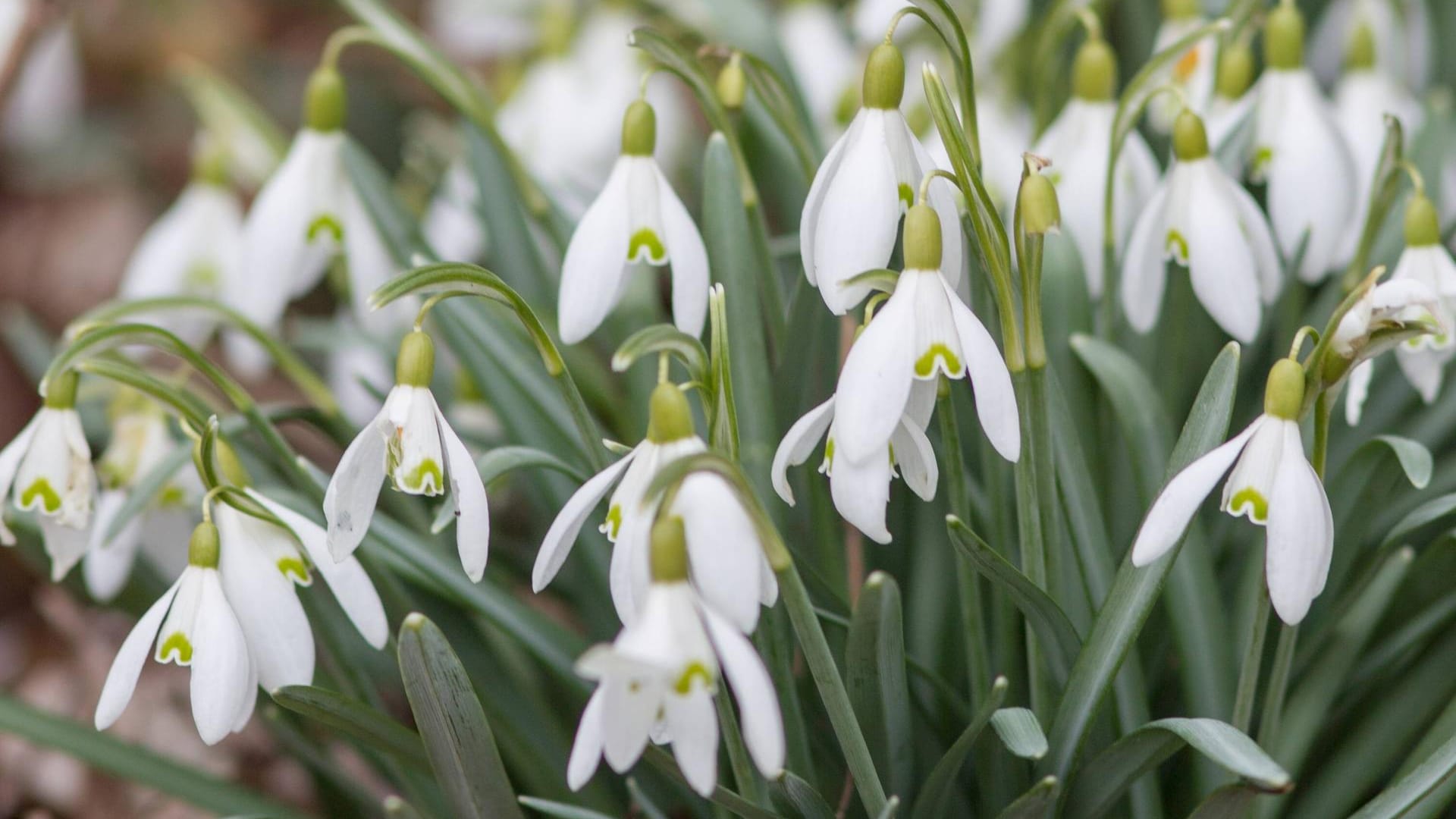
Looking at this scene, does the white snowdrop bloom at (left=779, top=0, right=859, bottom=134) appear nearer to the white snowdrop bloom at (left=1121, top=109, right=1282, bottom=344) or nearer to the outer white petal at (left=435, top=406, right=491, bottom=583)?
the white snowdrop bloom at (left=1121, top=109, right=1282, bottom=344)

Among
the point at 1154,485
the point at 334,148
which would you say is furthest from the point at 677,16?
the point at 1154,485

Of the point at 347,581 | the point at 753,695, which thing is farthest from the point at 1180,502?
the point at 347,581

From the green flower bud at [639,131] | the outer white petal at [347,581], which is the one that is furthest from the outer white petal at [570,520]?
the green flower bud at [639,131]

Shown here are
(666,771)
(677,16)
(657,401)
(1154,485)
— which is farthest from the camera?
(677,16)

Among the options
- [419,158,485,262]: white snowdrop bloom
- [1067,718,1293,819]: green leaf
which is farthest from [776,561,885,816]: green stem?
[419,158,485,262]: white snowdrop bloom

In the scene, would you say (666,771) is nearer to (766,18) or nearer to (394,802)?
(394,802)

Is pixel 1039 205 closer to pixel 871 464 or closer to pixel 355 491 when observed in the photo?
pixel 871 464
